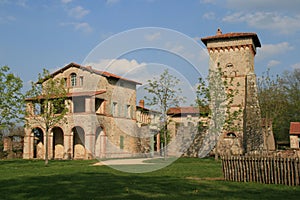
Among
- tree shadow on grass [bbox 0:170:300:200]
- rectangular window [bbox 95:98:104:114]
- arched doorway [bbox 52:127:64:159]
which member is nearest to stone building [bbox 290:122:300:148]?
rectangular window [bbox 95:98:104:114]

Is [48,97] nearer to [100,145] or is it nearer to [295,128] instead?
[100,145]

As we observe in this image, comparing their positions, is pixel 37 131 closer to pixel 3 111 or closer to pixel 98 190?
pixel 3 111

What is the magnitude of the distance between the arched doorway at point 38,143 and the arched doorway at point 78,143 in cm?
371

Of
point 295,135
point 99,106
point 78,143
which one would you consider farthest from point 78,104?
point 295,135

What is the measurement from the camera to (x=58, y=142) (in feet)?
117

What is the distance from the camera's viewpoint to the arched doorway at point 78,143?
34.2 metres

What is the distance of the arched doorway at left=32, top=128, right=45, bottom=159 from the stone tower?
58.9 feet

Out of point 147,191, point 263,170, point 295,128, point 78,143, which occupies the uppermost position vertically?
point 295,128

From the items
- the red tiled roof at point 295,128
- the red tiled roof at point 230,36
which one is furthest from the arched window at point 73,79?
the red tiled roof at point 295,128

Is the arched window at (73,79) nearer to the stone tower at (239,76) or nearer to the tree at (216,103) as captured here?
the stone tower at (239,76)

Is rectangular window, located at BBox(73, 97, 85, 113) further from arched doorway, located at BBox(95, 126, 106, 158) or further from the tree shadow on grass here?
the tree shadow on grass

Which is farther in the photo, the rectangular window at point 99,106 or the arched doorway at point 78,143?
the arched doorway at point 78,143

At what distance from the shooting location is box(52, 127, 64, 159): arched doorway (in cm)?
3534

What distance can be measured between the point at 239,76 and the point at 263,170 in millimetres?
20907
